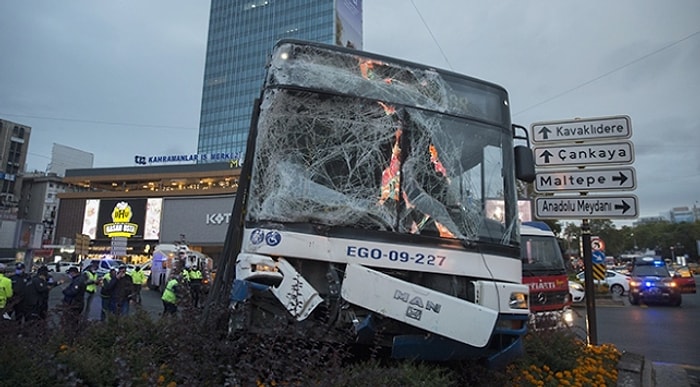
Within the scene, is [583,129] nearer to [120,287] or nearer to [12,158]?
[120,287]

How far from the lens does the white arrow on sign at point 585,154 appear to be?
24.8ft

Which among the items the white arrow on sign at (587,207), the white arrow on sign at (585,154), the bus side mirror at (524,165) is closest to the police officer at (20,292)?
the bus side mirror at (524,165)

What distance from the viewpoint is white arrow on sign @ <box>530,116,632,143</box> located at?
7.66 metres

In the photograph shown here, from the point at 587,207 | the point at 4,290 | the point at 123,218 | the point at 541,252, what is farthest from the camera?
the point at 123,218

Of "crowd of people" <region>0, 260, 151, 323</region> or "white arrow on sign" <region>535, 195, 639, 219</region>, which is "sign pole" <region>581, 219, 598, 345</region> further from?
"crowd of people" <region>0, 260, 151, 323</region>

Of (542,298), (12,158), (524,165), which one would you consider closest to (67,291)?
(524,165)

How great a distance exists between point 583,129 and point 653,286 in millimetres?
14838

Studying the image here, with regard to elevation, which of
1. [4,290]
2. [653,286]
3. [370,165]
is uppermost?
[370,165]

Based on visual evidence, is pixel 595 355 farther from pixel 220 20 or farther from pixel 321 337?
pixel 220 20

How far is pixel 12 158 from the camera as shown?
68.6m

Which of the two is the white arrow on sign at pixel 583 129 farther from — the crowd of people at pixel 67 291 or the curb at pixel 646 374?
the crowd of people at pixel 67 291

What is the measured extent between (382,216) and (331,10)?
9786 cm

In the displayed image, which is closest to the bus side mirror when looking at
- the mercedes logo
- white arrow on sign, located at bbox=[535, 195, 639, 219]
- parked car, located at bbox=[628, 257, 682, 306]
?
white arrow on sign, located at bbox=[535, 195, 639, 219]

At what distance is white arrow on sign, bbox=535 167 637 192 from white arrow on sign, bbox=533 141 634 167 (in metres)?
0.16
